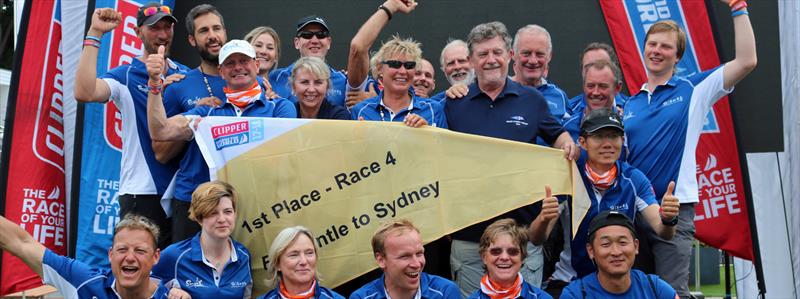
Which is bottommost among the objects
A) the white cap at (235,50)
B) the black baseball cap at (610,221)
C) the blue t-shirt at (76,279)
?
the blue t-shirt at (76,279)

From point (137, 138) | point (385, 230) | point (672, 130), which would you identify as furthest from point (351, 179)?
point (672, 130)

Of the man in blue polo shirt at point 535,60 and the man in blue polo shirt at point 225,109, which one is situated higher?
the man in blue polo shirt at point 535,60

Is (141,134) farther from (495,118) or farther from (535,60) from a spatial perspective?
(535,60)

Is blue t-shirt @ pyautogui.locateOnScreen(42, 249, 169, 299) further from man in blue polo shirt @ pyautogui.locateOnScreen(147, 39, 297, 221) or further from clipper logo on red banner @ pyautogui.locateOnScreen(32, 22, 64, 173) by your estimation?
clipper logo on red banner @ pyautogui.locateOnScreen(32, 22, 64, 173)

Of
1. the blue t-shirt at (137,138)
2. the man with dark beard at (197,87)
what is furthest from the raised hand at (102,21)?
the man with dark beard at (197,87)

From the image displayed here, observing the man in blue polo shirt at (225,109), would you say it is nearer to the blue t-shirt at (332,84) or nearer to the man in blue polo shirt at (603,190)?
the blue t-shirt at (332,84)

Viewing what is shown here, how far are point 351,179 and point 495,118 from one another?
0.89 meters

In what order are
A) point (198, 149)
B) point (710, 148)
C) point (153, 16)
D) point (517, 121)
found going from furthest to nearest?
point (710, 148) < point (153, 16) < point (198, 149) < point (517, 121)

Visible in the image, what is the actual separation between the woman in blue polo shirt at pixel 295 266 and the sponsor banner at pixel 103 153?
11.8 ft

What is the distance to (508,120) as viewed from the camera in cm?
498

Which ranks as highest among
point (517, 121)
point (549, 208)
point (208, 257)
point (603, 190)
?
point (517, 121)

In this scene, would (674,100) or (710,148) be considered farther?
(710,148)

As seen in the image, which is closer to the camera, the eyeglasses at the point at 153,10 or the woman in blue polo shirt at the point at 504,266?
the woman in blue polo shirt at the point at 504,266

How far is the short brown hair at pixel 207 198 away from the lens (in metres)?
4.55
